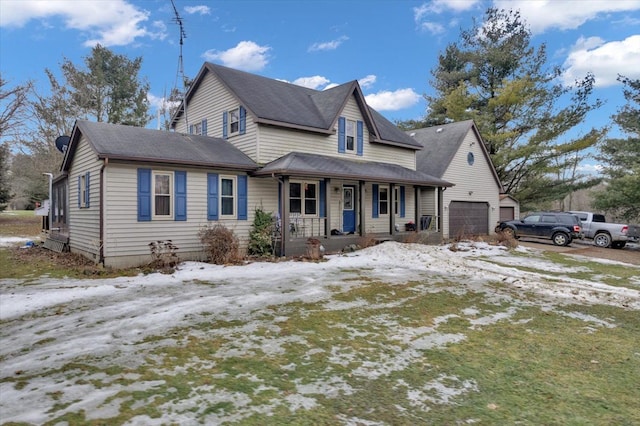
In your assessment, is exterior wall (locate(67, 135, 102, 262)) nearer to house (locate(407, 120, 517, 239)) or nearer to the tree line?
house (locate(407, 120, 517, 239))

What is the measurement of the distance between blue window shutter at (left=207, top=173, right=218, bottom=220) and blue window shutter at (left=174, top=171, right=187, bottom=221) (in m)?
0.79

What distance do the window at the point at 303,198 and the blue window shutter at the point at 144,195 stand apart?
5304mm

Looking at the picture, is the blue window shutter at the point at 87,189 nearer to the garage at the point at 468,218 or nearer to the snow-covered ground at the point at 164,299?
the snow-covered ground at the point at 164,299

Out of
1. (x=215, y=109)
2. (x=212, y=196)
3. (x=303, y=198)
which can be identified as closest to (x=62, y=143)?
(x=215, y=109)

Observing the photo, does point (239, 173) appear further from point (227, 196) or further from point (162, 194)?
point (162, 194)

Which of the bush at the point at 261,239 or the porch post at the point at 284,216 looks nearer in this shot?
the porch post at the point at 284,216

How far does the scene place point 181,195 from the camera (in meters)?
12.0

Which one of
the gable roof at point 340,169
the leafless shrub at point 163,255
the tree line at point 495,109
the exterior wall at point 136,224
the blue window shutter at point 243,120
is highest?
the tree line at point 495,109

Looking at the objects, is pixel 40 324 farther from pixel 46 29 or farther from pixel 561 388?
pixel 46 29

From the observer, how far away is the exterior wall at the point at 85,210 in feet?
37.7

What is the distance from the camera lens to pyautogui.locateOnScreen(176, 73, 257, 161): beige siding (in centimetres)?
1433

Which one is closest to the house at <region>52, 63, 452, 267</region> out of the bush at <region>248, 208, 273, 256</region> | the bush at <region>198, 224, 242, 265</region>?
the bush at <region>248, 208, 273, 256</region>

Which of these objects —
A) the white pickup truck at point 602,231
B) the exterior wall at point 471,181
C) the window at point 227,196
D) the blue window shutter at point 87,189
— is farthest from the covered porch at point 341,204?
the white pickup truck at point 602,231

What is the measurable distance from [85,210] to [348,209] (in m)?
10.0
